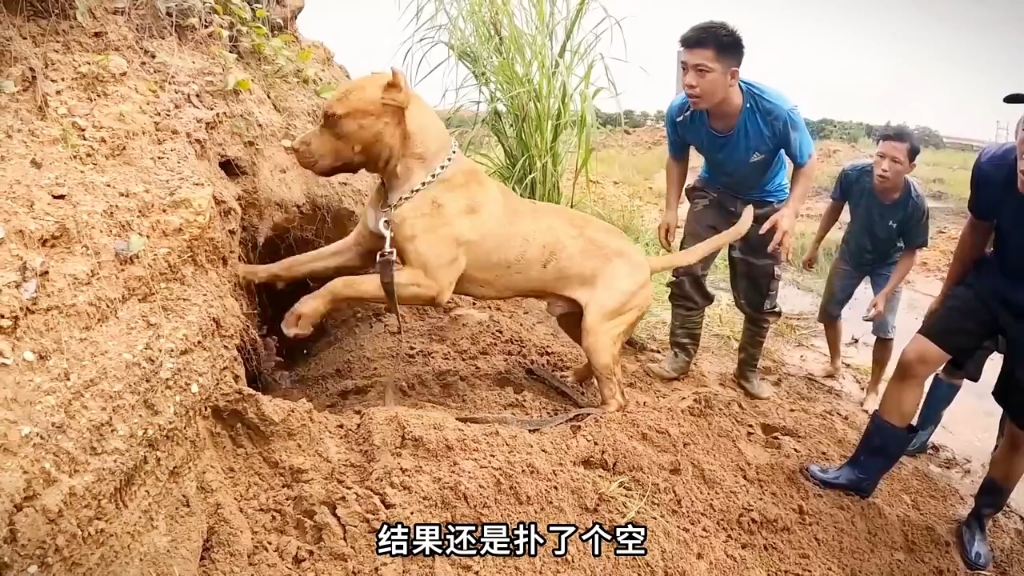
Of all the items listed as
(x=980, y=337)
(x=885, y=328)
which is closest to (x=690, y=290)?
(x=885, y=328)

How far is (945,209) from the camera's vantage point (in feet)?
8.64

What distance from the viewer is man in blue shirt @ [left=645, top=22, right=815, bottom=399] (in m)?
2.54

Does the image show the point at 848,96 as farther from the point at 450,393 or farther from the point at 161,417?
the point at 161,417

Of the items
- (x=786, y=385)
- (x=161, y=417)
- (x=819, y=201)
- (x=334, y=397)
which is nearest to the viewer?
(x=161, y=417)

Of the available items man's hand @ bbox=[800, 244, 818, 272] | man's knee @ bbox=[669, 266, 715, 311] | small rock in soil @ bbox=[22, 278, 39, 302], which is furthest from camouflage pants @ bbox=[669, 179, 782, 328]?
small rock in soil @ bbox=[22, 278, 39, 302]

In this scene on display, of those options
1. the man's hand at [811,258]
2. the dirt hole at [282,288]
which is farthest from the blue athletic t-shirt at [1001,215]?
the dirt hole at [282,288]

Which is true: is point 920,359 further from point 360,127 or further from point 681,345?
point 360,127

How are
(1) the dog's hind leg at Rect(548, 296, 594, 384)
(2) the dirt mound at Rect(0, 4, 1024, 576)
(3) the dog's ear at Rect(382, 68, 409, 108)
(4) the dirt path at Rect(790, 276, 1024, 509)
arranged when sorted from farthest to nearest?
(4) the dirt path at Rect(790, 276, 1024, 509)
(1) the dog's hind leg at Rect(548, 296, 594, 384)
(3) the dog's ear at Rect(382, 68, 409, 108)
(2) the dirt mound at Rect(0, 4, 1024, 576)

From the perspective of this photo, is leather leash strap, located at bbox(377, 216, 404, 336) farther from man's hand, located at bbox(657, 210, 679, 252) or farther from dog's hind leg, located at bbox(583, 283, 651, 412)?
man's hand, located at bbox(657, 210, 679, 252)

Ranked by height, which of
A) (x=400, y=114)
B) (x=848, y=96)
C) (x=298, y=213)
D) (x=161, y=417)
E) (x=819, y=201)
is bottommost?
(x=161, y=417)

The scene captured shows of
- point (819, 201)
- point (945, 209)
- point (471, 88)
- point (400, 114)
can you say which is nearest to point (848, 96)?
point (819, 201)

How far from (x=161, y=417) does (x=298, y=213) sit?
122 cm

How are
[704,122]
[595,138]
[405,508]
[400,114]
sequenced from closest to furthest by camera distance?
[405,508], [400,114], [704,122], [595,138]

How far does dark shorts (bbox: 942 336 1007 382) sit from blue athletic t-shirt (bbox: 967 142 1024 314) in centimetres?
24
